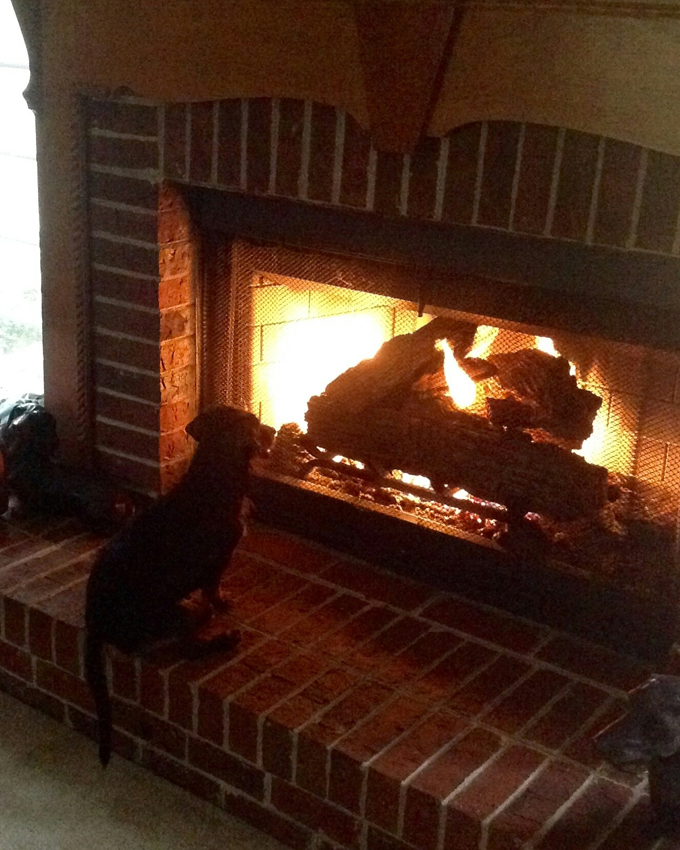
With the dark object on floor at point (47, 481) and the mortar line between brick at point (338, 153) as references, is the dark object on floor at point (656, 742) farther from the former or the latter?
the dark object on floor at point (47, 481)

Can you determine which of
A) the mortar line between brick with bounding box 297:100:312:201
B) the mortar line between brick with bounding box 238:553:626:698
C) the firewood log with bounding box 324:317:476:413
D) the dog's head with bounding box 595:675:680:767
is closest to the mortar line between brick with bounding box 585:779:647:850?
the dog's head with bounding box 595:675:680:767

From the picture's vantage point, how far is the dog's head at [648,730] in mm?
1346

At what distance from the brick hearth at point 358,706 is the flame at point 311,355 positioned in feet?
1.19

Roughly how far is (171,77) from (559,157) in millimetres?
808

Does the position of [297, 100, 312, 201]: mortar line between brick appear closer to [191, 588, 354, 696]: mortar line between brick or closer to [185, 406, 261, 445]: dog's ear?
[185, 406, 261, 445]: dog's ear

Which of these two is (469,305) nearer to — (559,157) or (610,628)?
(559,157)

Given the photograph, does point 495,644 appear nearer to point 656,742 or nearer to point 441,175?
point 656,742

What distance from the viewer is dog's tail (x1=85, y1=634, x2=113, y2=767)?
1742 millimetres

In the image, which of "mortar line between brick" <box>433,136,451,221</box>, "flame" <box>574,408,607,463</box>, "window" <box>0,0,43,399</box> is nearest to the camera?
"mortar line between brick" <box>433,136,451,221</box>

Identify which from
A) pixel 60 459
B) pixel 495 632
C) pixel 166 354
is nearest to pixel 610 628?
pixel 495 632

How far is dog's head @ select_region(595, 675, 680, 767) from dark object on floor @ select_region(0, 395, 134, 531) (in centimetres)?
122

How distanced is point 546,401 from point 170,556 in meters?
0.75

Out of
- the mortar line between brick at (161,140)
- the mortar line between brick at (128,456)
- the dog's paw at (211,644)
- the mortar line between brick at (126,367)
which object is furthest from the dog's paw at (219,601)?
the mortar line between brick at (161,140)

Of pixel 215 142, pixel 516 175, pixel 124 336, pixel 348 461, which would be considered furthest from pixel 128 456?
pixel 516 175
